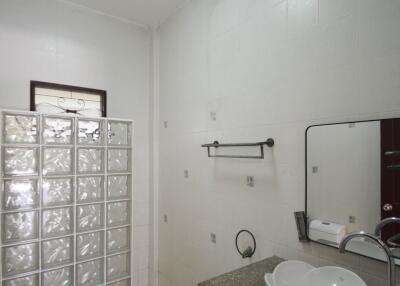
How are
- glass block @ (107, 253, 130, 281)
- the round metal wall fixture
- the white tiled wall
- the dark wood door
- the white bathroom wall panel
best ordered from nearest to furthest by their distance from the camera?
the dark wood door, the white tiled wall, the round metal wall fixture, the white bathroom wall panel, glass block @ (107, 253, 130, 281)

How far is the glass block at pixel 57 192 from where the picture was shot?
6.62 ft

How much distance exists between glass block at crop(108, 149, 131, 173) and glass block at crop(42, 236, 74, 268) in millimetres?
645

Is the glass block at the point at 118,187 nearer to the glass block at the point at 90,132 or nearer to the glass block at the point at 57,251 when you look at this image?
the glass block at the point at 90,132

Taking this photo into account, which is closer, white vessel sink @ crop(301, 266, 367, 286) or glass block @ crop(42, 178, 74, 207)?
white vessel sink @ crop(301, 266, 367, 286)

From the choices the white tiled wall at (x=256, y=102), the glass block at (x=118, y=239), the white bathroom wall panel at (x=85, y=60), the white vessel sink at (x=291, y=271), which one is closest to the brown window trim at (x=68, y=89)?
the white bathroom wall panel at (x=85, y=60)

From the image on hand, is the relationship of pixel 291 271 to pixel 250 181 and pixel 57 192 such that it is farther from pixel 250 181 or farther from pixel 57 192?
pixel 57 192

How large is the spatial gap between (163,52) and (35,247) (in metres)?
2.04

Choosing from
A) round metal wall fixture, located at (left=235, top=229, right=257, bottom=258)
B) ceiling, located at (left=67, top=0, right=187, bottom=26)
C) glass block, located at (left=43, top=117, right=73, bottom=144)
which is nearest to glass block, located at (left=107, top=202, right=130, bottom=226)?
glass block, located at (left=43, top=117, right=73, bottom=144)

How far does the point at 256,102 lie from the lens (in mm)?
1690

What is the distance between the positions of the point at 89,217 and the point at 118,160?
0.53 m

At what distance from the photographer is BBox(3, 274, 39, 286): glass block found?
1848mm

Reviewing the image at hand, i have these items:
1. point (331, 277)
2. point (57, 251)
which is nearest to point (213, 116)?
point (331, 277)

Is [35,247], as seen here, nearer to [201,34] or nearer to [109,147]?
[109,147]

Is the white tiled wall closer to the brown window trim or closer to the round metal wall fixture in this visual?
the round metal wall fixture
